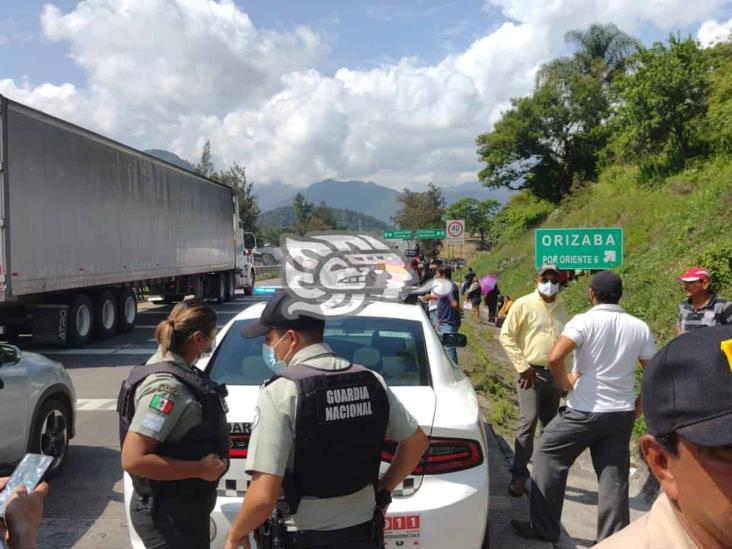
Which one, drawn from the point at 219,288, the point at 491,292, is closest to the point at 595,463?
the point at 491,292

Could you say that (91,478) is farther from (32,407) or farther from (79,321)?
(79,321)

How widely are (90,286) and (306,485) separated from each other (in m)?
12.1

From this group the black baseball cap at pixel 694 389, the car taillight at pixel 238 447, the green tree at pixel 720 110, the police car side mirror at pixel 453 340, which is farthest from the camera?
the green tree at pixel 720 110

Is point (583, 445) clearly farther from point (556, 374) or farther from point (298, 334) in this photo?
point (298, 334)

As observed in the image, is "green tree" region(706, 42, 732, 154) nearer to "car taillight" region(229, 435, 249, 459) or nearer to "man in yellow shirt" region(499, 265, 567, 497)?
"man in yellow shirt" region(499, 265, 567, 497)

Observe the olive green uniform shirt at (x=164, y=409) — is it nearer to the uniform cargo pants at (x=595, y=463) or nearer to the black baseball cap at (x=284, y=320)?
the black baseball cap at (x=284, y=320)

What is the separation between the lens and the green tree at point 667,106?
69.7 feet

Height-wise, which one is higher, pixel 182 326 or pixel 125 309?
pixel 182 326

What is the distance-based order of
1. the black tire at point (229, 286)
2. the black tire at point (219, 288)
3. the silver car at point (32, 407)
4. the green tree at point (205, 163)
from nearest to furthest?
1. the silver car at point (32, 407)
2. the black tire at point (219, 288)
3. the black tire at point (229, 286)
4. the green tree at point (205, 163)

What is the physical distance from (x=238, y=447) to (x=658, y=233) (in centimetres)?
1626

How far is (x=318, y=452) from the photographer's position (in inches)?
83.4

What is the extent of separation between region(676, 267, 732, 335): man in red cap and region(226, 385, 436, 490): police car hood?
11.5 ft

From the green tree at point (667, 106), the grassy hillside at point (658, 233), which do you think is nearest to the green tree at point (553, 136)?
the grassy hillside at point (658, 233)

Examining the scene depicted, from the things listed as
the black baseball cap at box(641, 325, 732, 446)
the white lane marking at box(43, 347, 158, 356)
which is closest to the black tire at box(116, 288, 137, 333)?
the white lane marking at box(43, 347, 158, 356)
